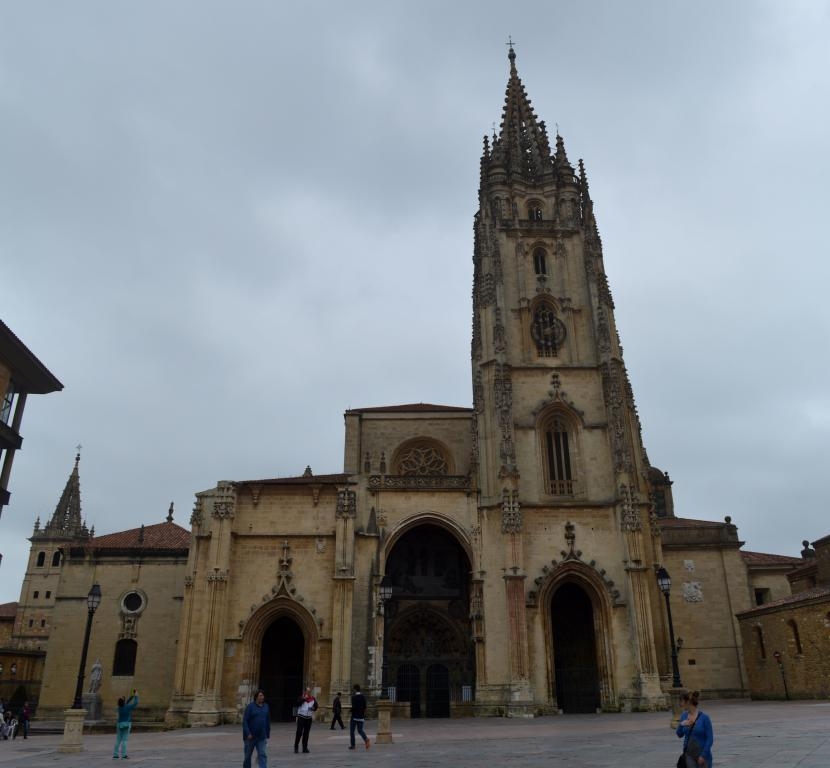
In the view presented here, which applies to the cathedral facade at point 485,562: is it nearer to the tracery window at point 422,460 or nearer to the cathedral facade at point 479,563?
the cathedral facade at point 479,563

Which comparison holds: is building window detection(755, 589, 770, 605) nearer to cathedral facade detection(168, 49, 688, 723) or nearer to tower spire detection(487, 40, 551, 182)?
cathedral facade detection(168, 49, 688, 723)

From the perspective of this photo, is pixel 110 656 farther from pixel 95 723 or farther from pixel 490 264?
pixel 490 264

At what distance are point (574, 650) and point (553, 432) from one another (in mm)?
9296

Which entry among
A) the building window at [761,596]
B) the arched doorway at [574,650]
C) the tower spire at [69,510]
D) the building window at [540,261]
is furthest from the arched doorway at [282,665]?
the tower spire at [69,510]

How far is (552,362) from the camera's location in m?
32.5

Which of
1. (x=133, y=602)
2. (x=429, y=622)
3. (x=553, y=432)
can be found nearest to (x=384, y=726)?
(x=429, y=622)

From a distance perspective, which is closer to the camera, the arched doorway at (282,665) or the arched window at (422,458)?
the arched doorway at (282,665)

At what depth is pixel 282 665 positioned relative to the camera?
28.5m

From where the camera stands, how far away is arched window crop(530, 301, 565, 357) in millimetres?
32969

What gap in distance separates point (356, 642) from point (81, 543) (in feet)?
57.7

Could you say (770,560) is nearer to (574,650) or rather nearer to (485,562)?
(574,650)

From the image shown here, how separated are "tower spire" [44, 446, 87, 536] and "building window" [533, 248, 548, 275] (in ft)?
179

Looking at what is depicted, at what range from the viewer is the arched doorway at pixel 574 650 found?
1099 inches

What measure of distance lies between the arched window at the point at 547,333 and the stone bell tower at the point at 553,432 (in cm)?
7
